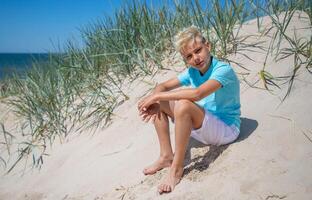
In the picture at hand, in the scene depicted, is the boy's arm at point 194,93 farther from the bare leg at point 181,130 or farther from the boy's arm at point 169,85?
the boy's arm at point 169,85

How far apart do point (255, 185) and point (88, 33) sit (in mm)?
3482

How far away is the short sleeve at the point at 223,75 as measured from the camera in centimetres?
251

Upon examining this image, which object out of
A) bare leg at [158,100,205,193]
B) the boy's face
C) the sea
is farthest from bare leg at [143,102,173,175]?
the sea

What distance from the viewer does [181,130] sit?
2428 millimetres

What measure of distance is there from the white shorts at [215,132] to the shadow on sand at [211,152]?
0.06 metres

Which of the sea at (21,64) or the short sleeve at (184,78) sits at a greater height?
the short sleeve at (184,78)

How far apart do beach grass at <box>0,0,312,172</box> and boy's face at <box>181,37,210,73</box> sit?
106 centimetres

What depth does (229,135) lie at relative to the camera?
8.71ft

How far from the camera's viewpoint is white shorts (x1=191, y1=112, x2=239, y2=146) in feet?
8.32

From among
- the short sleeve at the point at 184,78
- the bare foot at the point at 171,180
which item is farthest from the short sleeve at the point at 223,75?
the bare foot at the point at 171,180

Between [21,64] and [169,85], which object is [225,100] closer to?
[169,85]

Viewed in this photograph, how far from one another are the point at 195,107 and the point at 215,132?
269 millimetres

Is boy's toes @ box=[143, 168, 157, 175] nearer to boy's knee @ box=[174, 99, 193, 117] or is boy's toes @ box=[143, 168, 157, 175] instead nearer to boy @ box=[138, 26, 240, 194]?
boy @ box=[138, 26, 240, 194]

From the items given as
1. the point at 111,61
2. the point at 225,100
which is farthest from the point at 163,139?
the point at 111,61
